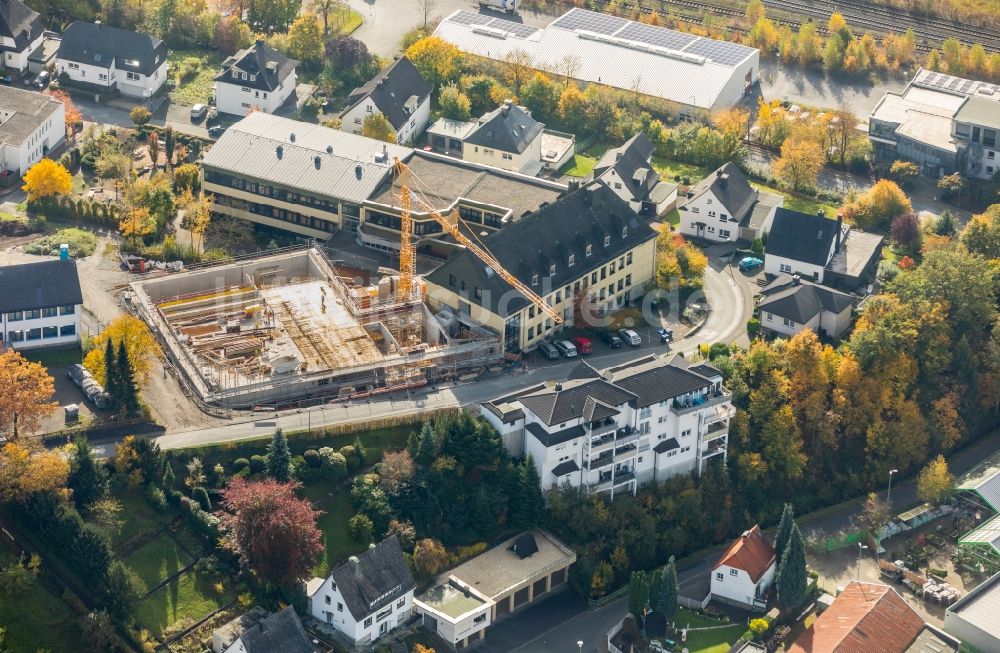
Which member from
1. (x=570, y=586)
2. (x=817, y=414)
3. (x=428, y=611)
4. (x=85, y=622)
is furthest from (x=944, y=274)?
(x=85, y=622)

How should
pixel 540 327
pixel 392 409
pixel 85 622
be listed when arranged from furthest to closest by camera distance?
pixel 540 327 → pixel 392 409 → pixel 85 622

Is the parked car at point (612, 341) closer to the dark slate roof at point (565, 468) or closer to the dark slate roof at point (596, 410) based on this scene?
the dark slate roof at point (596, 410)

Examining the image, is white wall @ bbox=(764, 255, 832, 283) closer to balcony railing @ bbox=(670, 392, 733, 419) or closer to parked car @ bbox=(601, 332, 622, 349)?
parked car @ bbox=(601, 332, 622, 349)

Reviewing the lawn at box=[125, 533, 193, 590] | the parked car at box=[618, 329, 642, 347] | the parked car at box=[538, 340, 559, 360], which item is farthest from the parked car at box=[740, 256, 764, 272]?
the lawn at box=[125, 533, 193, 590]

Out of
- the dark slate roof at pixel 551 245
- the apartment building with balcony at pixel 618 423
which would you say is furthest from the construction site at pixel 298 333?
the apartment building with balcony at pixel 618 423

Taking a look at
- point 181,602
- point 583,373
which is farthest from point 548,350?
point 181,602

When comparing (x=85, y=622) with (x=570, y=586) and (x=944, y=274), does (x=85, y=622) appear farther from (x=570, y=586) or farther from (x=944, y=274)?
(x=944, y=274)
